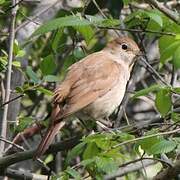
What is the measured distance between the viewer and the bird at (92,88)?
4.38 meters

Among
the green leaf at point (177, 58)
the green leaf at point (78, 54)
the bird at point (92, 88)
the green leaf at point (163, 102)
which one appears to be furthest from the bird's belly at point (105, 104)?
the green leaf at point (177, 58)

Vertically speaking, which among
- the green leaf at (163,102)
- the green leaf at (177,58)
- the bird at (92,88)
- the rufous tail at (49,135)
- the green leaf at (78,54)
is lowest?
the rufous tail at (49,135)

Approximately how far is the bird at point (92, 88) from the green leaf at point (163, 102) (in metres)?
0.78

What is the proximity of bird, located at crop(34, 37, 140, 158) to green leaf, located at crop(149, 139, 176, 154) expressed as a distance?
118cm

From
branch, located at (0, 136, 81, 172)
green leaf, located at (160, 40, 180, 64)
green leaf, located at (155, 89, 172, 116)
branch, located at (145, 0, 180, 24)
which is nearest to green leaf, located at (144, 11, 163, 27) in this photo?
green leaf, located at (160, 40, 180, 64)

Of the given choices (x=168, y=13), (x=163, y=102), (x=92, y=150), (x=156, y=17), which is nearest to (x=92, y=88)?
(x=168, y=13)

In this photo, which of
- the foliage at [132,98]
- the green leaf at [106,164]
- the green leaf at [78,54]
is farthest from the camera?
the green leaf at [78,54]

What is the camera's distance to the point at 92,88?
15.5ft

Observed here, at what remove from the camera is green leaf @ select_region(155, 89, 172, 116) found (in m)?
3.61

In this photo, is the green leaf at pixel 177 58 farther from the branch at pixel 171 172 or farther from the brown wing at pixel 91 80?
the brown wing at pixel 91 80

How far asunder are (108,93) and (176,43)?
137cm

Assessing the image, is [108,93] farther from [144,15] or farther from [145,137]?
[145,137]

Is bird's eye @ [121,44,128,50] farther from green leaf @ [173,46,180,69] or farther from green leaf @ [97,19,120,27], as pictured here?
green leaf @ [173,46,180,69]

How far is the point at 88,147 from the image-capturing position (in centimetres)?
323
